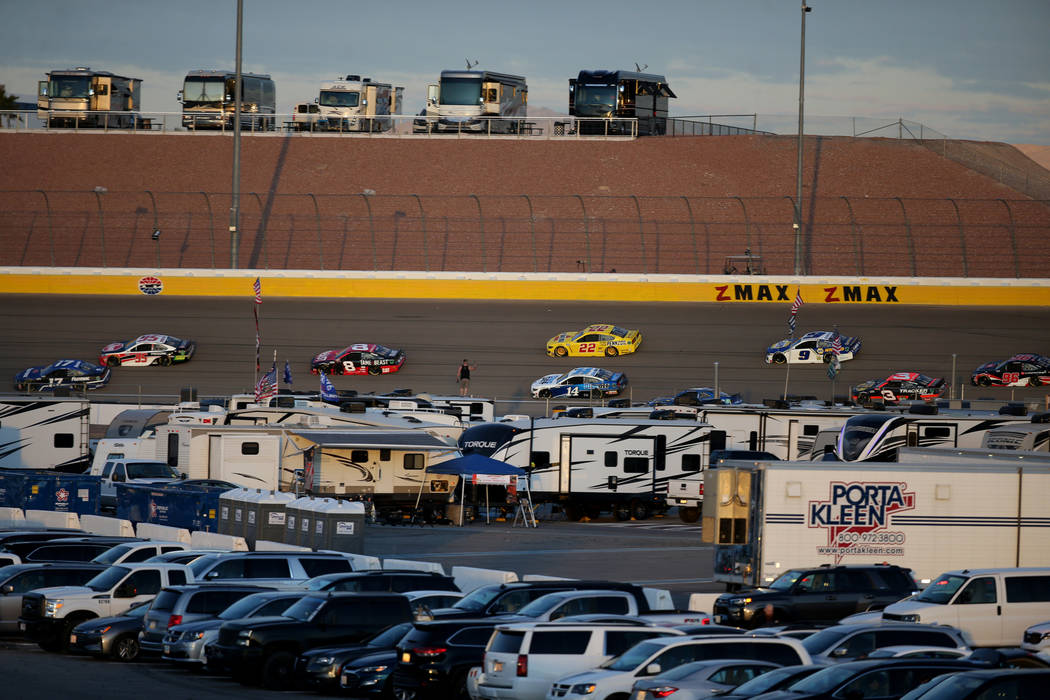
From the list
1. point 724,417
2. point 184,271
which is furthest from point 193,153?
point 724,417

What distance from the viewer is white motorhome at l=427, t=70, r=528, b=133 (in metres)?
81.2

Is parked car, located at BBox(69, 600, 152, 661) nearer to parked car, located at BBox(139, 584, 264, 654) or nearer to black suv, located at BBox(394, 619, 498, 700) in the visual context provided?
parked car, located at BBox(139, 584, 264, 654)

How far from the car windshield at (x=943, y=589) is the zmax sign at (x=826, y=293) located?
143ft

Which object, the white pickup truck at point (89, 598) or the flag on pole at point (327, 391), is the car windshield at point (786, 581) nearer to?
the white pickup truck at point (89, 598)

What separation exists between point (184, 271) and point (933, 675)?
5468 cm

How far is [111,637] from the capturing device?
60.2ft

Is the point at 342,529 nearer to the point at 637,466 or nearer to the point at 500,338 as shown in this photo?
the point at 637,466

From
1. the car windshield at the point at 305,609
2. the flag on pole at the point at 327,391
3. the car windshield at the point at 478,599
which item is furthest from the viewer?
the flag on pole at the point at 327,391

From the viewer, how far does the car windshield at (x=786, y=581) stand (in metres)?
19.5

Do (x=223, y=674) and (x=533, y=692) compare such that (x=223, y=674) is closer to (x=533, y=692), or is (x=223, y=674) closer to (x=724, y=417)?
(x=533, y=692)

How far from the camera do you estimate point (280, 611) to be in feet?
56.7

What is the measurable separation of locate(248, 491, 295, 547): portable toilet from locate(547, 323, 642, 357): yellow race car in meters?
27.1

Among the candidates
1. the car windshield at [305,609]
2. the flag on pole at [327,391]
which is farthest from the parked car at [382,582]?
the flag on pole at [327,391]

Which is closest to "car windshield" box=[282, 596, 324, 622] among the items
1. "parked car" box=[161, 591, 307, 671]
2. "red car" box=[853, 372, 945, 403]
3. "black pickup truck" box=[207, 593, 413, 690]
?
"black pickup truck" box=[207, 593, 413, 690]
